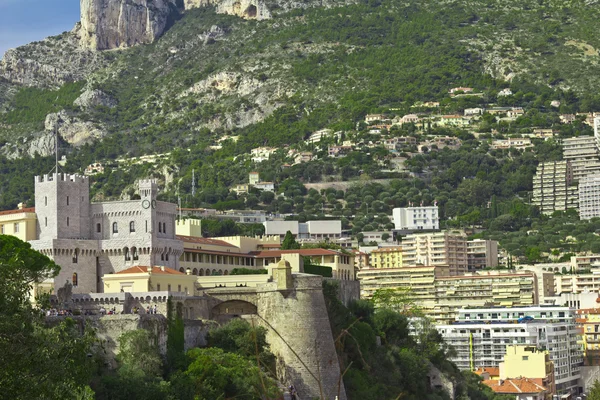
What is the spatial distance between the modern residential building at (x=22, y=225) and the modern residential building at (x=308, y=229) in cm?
8955

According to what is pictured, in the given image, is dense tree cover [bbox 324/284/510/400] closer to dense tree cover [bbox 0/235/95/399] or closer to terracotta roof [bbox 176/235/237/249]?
terracotta roof [bbox 176/235/237/249]

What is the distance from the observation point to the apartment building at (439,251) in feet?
606

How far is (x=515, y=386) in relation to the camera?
373ft

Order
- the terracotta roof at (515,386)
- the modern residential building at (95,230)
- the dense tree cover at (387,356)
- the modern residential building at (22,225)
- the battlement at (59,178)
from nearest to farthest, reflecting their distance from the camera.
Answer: the dense tree cover at (387,356)
the modern residential building at (95,230)
the modern residential building at (22,225)
the battlement at (59,178)
the terracotta roof at (515,386)

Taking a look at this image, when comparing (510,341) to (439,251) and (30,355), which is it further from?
(30,355)

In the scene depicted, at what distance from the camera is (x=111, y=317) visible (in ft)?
209

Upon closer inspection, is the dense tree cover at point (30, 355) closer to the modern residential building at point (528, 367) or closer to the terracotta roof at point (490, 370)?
the modern residential building at point (528, 367)

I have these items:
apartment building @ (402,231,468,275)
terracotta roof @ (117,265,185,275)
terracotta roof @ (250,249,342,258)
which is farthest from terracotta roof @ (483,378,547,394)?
apartment building @ (402,231,468,275)

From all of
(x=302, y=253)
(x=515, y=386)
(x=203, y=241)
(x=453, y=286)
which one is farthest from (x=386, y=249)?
(x=203, y=241)

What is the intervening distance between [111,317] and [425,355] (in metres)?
31.3

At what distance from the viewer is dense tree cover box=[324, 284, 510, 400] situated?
74.0 metres

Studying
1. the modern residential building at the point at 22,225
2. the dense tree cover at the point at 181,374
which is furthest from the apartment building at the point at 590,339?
the dense tree cover at the point at 181,374

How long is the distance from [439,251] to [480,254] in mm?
6098

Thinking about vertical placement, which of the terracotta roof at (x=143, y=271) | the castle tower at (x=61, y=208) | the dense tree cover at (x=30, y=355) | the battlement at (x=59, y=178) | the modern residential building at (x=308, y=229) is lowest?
the dense tree cover at (x=30, y=355)
